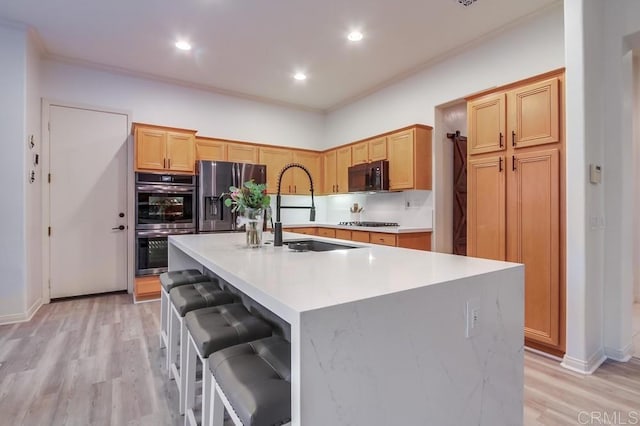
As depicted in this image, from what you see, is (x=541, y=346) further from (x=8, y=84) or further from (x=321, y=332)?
(x=8, y=84)

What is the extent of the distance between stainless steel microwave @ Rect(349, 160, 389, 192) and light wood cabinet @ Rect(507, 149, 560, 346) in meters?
1.78

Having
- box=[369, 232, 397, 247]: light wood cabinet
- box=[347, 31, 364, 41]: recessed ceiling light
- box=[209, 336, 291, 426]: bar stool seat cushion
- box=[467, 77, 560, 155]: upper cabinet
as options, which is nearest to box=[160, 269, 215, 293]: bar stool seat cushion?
box=[209, 336, 291, 426]: bar stool seat cushion

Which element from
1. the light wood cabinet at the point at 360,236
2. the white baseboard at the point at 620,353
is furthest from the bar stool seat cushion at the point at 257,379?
the light wood cabinet at the point at 360,236

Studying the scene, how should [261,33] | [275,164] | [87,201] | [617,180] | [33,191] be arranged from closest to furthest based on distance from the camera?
[617,180], [261,33], [33,191], [87,201], [275,164]

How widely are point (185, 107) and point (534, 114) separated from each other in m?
4.43

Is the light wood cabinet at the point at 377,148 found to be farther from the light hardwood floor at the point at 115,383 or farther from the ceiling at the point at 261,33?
the light hardwood floor at the point at 115,383

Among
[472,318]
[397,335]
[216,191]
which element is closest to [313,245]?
[472,318]

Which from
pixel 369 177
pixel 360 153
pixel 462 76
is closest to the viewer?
pixel 462 76

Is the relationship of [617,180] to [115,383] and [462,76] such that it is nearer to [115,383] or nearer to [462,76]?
[462,76]

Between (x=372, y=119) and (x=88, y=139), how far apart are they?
13.2ft

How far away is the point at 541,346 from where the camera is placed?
8.55 feet

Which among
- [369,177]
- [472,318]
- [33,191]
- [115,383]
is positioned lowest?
[115,383]

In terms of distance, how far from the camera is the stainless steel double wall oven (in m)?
3.98

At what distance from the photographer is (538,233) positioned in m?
2.65
